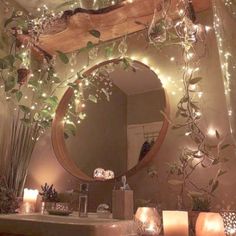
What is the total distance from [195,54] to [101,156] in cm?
72

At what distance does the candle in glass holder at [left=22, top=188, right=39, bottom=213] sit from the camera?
153cm

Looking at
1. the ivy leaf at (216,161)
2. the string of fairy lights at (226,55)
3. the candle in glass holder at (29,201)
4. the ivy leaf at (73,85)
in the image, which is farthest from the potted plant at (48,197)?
the string of fairy lights at (226,55)

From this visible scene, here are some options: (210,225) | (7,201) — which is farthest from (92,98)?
(210,225)

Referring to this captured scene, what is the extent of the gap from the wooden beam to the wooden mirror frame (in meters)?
0.18

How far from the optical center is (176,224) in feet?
3.48

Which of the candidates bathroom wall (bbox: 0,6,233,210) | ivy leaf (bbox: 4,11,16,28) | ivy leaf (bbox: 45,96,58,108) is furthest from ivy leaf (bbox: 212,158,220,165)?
ivy leaf (bbox: 4,11,16,28)

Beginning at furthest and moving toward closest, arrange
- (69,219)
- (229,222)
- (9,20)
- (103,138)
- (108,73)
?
(9,20) → (108,73) → (103,138) → (69,219) → (229,222)

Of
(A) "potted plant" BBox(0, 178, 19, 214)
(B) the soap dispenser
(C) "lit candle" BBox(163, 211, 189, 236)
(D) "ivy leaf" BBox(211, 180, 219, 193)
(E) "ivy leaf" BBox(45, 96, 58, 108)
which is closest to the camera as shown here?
(C) "lit candle" BBox(163, 211, 189, 236)

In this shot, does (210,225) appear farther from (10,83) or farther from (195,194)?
(10,83)

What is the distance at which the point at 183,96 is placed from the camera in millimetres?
1445

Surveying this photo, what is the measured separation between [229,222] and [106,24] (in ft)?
3.81

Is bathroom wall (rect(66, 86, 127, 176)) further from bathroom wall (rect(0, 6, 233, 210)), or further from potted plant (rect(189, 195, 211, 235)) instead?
potted plant (rect(189, 195, 211, 235))

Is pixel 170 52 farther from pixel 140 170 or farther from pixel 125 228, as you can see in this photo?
pixel 125 228

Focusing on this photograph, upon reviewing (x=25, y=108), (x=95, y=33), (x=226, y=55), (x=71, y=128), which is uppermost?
(x=95, y=33)
